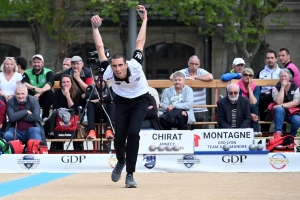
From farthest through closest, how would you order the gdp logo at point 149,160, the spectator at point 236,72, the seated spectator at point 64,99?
the spectator at point 236,72
the seated spectator at point 64,99
the gdp logo at point 149,160

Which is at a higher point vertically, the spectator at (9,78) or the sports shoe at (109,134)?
the spectator at (9,78)

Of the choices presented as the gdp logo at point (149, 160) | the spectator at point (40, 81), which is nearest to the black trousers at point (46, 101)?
the spectator at point (40, 81)

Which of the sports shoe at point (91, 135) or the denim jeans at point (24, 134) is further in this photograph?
the sports shoe at point (91, 135)

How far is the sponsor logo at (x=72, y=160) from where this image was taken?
14555 mm

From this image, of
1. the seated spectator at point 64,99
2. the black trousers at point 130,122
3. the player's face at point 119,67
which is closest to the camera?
the player's face at point 119,67

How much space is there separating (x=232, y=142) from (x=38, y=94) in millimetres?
4307

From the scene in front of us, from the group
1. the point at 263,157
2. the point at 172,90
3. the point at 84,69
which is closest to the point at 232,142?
the point at 263,157

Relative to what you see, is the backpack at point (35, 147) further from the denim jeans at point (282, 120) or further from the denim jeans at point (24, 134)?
the denim jeans at point (282, 120)

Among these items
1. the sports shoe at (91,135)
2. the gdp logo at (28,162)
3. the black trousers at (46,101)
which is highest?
the black trousers at (46,101)

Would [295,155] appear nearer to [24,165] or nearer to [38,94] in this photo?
[24,165]

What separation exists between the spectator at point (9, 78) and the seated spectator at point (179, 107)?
281 centimetres

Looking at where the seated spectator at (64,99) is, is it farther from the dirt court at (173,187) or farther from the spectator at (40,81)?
the dirt court at (173,187)

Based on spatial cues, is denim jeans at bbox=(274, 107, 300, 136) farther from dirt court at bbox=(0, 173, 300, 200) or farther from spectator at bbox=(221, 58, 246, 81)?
dirt court at bbox=(0, 173, 300, 200)

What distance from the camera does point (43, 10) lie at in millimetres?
26156
